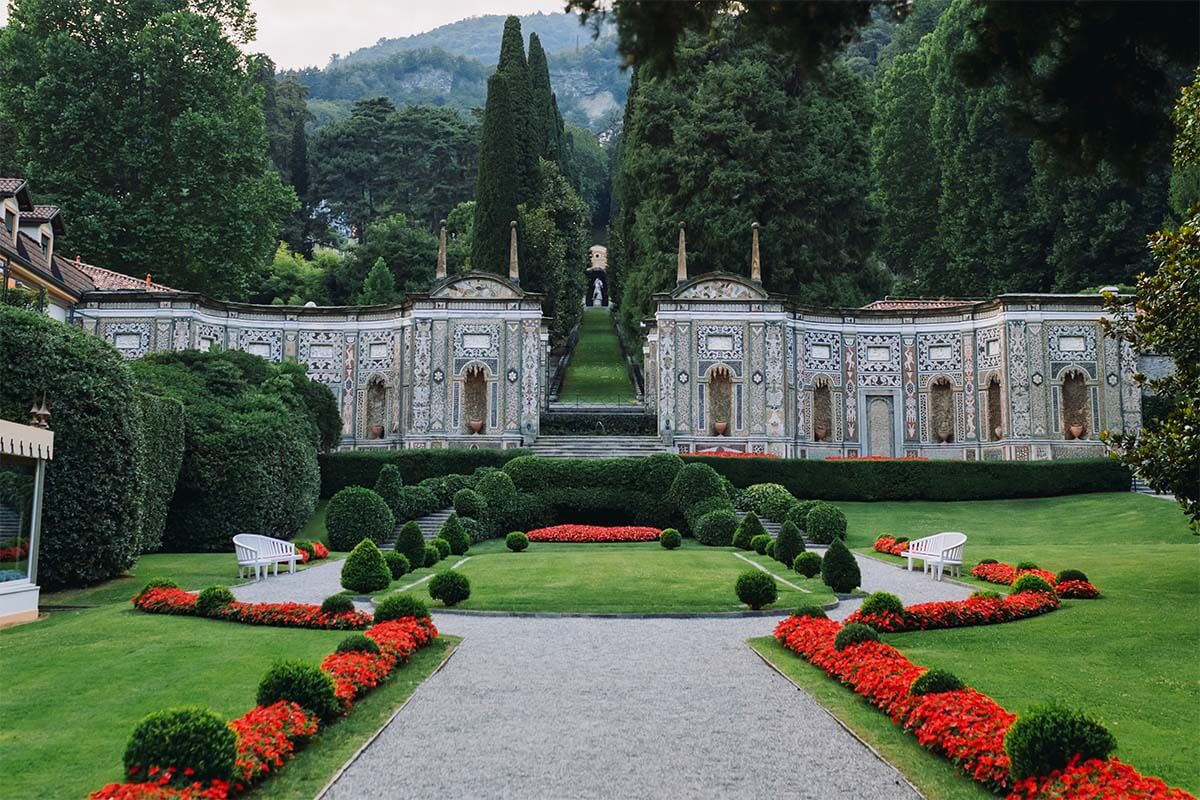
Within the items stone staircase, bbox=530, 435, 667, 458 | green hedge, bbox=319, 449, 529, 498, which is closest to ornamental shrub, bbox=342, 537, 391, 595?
green hedge, bbox=319, 449, 529, 498

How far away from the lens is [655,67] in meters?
6.15

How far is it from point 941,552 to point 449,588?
31.1 feet

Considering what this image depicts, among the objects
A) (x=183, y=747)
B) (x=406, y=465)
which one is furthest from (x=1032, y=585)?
(x=406, y=465)

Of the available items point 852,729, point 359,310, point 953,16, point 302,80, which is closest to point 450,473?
point 359,310

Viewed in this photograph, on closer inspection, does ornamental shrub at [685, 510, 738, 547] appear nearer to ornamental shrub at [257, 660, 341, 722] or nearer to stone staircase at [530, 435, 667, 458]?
stone staircase at [530, 435, 667, 458]

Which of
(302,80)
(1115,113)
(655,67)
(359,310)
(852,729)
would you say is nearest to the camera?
(655,67)

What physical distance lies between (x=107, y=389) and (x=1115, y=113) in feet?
54.4

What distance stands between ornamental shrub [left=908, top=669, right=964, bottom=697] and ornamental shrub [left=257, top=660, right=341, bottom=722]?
203 inches

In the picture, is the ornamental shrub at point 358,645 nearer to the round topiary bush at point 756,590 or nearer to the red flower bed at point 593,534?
the round topiary bush at point 756,590

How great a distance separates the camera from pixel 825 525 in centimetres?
2523

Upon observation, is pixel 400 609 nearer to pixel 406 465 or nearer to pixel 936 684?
pixel 936 684

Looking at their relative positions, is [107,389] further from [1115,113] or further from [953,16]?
[953,16]

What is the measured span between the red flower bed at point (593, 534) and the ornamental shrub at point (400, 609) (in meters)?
13.6

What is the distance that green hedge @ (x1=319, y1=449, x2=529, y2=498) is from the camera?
111 ft
